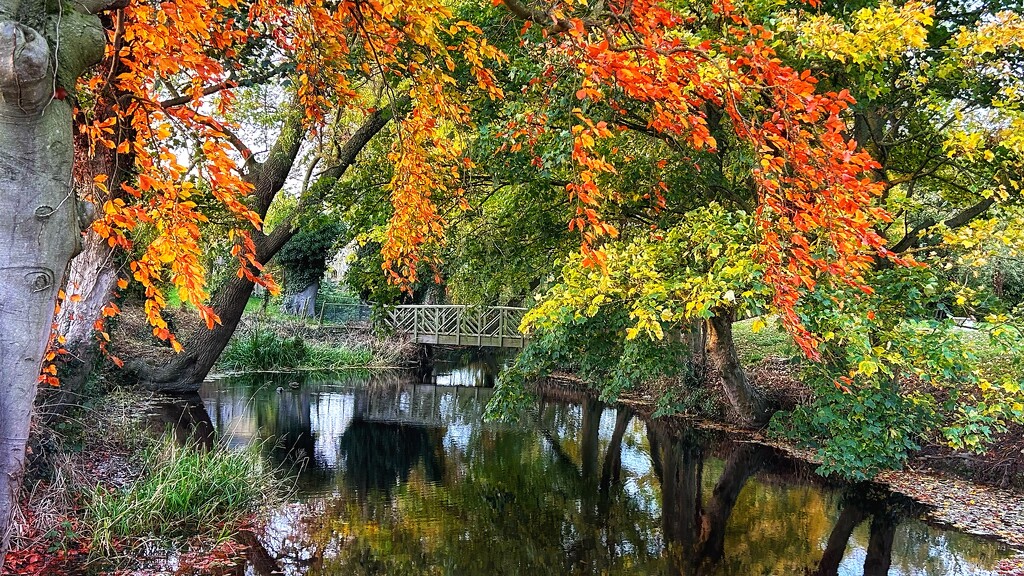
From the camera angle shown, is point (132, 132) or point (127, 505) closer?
point (132, 132)

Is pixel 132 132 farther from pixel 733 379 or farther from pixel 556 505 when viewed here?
pixel 733 379

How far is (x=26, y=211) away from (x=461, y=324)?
16677 mm

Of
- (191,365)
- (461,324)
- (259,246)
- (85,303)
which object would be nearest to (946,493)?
(85,303)

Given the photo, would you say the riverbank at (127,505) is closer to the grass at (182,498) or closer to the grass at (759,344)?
the grass at (182,498)

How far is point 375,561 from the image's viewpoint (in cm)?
530

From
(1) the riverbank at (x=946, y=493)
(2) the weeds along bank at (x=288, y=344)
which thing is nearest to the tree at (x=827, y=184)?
(1) the riverbank at (x=946, y=493)

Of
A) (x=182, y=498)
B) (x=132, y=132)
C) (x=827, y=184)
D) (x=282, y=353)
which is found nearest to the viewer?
(x=827, y=184)

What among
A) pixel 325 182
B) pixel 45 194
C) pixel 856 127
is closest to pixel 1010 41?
pixel 856 127

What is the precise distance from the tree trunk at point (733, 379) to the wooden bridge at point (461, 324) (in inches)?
310

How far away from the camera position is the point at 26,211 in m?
2.04

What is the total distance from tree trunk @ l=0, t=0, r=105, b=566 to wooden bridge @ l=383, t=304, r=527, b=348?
15.2m

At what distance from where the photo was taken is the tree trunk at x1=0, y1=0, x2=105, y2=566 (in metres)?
1.97

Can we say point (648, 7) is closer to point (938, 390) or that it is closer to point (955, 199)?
point (955, 199)

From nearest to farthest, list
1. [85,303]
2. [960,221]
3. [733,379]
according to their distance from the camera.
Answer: [85,303] → [960,221] → [733,379]
